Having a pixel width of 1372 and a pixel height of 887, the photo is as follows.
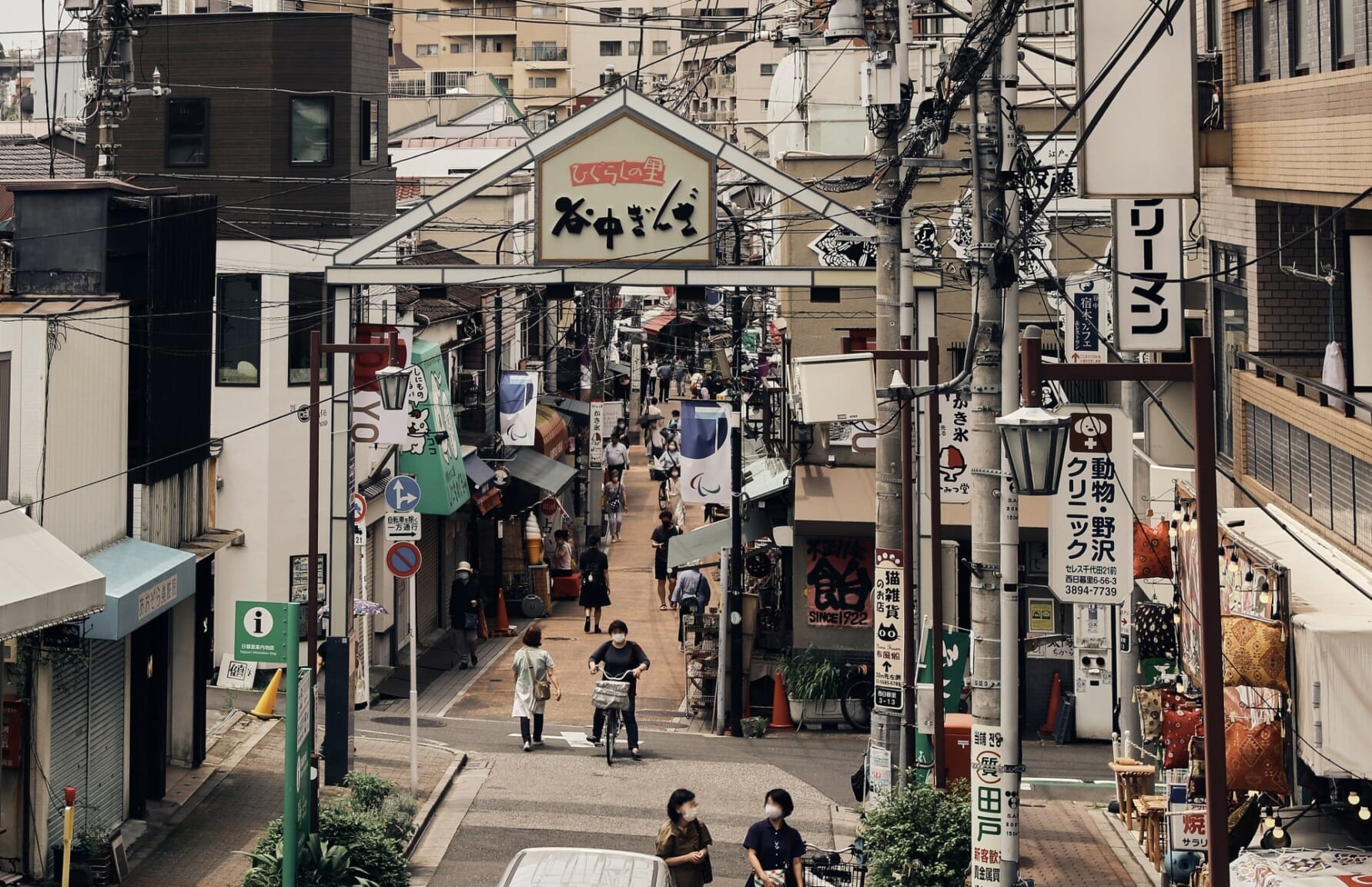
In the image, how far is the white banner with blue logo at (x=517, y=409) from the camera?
35.8 metres

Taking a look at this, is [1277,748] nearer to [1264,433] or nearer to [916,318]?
[1264,433]

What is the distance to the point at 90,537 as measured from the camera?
58.4 feet

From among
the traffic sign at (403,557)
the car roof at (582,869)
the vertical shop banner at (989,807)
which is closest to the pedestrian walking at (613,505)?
the traffic sign at (403,557)

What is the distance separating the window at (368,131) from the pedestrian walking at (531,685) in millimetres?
13143

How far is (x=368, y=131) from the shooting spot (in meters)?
33.3

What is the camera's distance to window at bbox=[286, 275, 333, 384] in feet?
97.8

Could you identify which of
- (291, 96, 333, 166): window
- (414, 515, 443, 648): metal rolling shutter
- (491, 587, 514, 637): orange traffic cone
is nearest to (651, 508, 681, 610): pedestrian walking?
(491, 587, 514, 637): orange traffic cone

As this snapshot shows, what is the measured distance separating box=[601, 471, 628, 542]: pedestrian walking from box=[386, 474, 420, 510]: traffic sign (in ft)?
70.9

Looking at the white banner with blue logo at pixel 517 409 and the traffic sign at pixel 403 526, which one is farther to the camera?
the white banner with blue logo at pixel 517 409

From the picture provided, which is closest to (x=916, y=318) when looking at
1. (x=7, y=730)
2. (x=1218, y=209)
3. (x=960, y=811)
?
(x=1218, y=209)

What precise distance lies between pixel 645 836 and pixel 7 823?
674 centimetres

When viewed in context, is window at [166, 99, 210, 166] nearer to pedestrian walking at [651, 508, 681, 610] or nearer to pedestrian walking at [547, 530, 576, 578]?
pedestrian walking at [547, 530, 576, 578]

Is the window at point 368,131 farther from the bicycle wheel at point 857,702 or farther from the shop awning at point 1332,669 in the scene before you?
the shop awning at point 1332,669

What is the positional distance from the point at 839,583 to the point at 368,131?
13.8m
